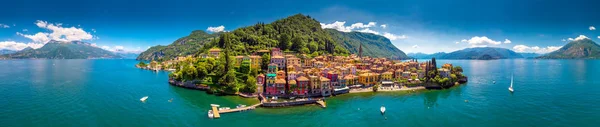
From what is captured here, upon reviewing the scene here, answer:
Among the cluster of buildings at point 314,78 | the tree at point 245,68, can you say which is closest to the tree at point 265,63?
the cluster of buildings at point 314,78

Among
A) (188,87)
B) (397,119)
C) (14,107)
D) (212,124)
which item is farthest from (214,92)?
(397,119)

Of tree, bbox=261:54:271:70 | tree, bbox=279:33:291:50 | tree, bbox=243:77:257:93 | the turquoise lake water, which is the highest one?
tree, bbox=279:33:291:50

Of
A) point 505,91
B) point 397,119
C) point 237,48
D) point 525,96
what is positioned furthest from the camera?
point 237,48

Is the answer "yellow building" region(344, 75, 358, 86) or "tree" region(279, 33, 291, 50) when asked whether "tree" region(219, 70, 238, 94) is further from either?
"tree" region(279, 33, 291, 50)

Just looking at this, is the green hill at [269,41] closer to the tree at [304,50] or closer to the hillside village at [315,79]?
the tree at [304,50]

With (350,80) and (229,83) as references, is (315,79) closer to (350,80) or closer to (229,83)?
(350,80)

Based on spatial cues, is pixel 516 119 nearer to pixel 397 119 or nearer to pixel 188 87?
pixel 397 119

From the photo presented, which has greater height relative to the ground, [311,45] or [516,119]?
[311,45]

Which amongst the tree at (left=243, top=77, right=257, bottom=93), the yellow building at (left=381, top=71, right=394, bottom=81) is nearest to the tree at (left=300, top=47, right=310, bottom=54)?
the yellow building at (left=381, top=71, right=394, bottom=81)

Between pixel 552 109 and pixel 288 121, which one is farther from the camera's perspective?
pixel 552 109

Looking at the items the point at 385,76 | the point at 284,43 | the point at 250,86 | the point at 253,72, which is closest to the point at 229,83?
the point at 250,86

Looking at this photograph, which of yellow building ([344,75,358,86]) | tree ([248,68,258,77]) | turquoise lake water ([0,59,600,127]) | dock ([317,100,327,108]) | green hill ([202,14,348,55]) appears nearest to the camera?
turquoise lake water ([0,59,600,127])
